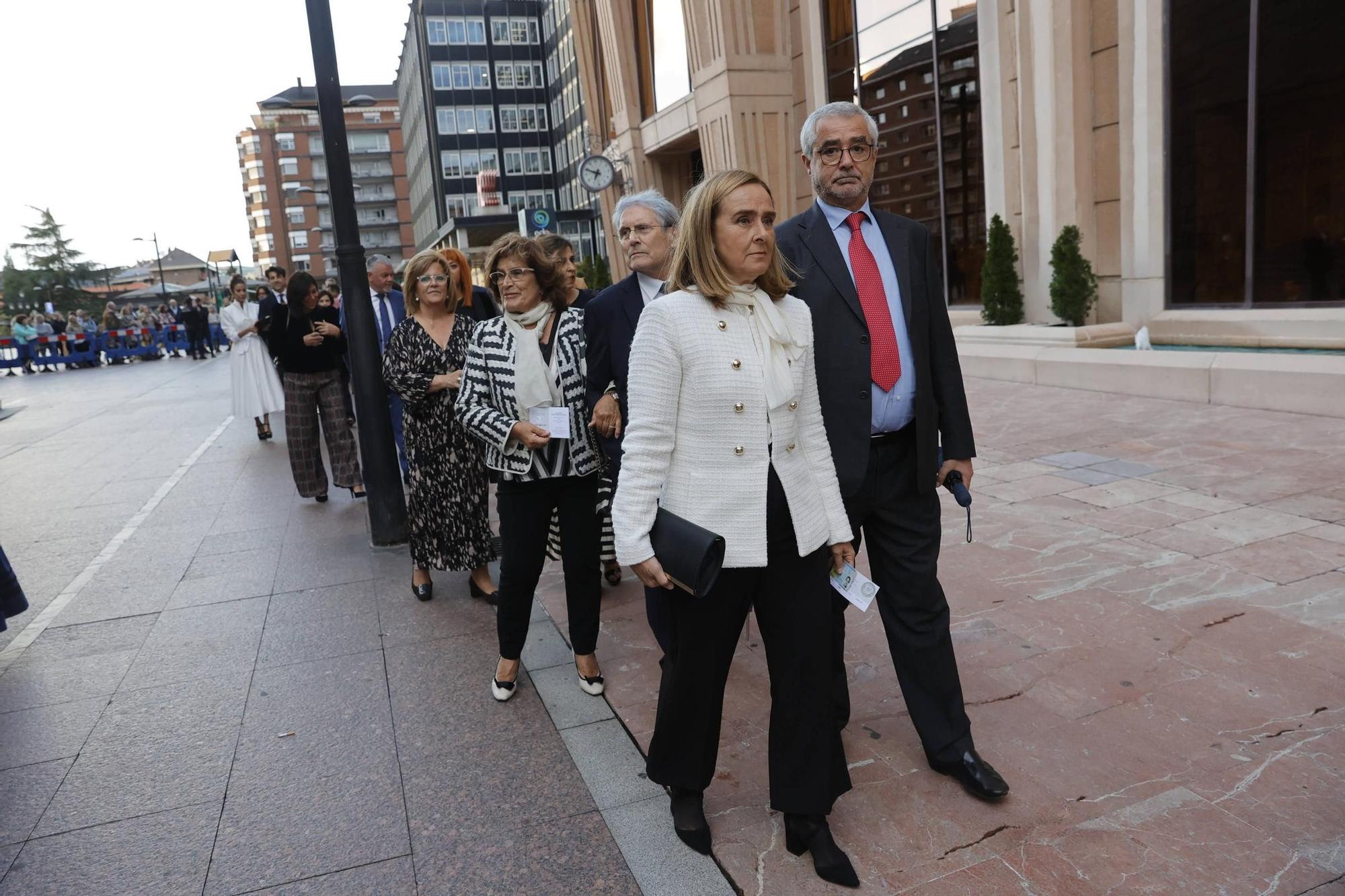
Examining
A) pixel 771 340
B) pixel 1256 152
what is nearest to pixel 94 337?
pixel 1256 152

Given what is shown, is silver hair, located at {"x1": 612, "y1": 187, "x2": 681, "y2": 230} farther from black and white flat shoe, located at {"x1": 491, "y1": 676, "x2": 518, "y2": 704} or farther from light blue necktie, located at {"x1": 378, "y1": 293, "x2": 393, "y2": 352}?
light blue necktie, located at {"x1": 378, "y1": 293, "x2": 393, "y2": 352}

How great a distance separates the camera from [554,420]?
379 cm

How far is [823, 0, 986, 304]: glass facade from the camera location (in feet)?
46.0

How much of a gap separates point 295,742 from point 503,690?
31.6 inches

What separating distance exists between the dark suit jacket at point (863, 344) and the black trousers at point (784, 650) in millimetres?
367

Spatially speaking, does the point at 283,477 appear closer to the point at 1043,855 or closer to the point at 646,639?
the point at 646,639

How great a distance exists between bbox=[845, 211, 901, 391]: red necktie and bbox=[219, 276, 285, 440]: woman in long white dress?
9866mm

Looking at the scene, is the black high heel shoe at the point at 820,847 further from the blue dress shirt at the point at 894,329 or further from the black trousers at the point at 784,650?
the blue dress shirt at the point at 894,329

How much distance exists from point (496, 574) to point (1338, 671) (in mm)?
4261

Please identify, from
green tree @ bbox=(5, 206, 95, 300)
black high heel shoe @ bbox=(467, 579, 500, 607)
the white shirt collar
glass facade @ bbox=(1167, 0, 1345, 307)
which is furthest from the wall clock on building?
green tree @ bbox=(5, 206, 95, 300)

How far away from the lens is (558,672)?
163 inches

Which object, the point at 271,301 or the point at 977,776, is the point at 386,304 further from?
the point at 977,776

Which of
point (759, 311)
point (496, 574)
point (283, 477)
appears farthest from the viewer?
point (283, 477)

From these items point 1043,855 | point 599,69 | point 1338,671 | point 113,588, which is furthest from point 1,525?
point 599,69
